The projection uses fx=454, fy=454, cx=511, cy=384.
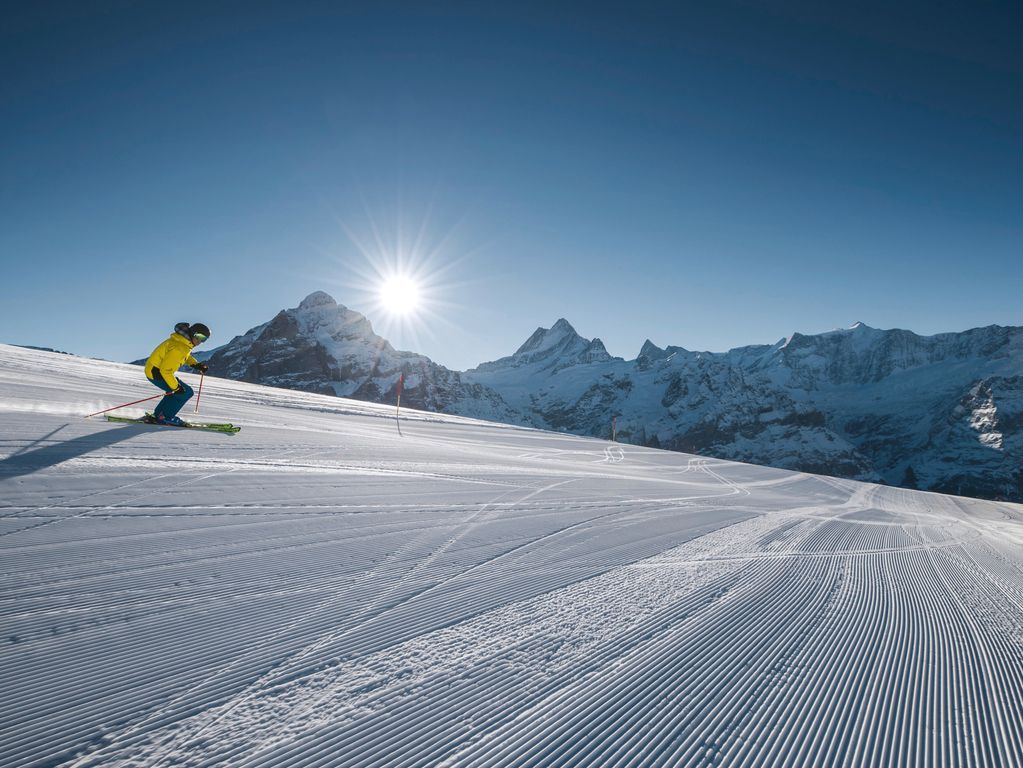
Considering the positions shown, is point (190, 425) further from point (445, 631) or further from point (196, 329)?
point (445, 631)

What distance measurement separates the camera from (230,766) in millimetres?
1983

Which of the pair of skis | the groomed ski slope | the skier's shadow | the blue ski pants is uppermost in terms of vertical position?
the blue ski pants

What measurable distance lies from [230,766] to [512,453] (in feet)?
38.2

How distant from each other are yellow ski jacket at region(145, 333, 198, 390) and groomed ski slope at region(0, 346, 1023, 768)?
1862 millimetres

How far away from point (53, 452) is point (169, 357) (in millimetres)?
3344

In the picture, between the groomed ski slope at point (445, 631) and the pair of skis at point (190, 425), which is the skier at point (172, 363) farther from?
the groomed ski slope at point (445, 631)

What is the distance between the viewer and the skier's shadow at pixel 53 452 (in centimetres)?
510

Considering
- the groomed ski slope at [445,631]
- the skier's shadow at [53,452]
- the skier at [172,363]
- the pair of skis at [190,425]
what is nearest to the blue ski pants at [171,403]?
the skier at [172,363]

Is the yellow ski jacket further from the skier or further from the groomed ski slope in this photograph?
the groomed ski slope

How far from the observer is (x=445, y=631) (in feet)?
10.5

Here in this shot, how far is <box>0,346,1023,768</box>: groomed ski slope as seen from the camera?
→ 227 centimetres

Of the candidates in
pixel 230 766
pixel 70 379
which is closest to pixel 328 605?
pixel 230 766

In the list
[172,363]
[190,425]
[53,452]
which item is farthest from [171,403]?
[53,452]

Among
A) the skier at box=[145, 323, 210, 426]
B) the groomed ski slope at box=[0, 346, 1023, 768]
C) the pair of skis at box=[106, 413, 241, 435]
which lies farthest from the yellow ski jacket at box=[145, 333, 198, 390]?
the groomed ski slope at box=[0, 346, 1023, 768]
